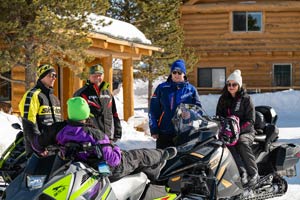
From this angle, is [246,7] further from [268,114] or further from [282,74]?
[268,114]

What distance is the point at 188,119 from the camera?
5668 millimetres

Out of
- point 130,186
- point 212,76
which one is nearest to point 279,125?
point 212,76

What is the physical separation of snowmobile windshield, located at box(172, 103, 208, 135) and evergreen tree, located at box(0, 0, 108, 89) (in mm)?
4070

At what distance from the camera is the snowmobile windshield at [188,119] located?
563 centimetres

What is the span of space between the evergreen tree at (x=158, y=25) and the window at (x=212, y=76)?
1.97 m

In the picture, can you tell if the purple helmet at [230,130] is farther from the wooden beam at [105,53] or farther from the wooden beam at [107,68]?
the wooden beam at [107,68]

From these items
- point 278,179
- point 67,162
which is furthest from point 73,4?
point 67,162

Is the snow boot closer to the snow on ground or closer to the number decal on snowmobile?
the number decal on snowmobile

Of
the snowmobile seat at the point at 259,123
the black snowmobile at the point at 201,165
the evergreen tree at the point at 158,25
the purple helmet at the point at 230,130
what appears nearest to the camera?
the black snowmobile at the point at 201,165

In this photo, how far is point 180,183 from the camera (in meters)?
5.32

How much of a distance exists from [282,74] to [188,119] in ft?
67.2

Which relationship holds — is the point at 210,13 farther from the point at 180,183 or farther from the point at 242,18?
the point at 180,183

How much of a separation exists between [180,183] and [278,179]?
6.59 feet

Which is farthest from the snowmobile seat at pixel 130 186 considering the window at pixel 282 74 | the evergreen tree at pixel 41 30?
the window at pixel 282 74
